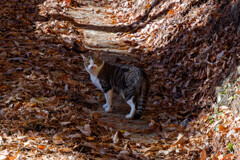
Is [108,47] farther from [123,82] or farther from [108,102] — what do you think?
[108,102]

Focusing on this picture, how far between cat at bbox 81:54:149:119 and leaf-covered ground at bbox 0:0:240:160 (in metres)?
0.30

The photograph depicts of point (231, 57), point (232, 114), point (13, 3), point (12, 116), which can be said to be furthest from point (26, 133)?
point (13, 3)

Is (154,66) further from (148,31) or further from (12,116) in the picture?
(12,116)

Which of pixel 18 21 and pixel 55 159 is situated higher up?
pixel 18 21

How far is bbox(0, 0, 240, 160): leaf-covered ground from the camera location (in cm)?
411

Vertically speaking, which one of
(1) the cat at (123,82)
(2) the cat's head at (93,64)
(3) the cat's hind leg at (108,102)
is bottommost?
(3) the cat's hind leg at (108,102)

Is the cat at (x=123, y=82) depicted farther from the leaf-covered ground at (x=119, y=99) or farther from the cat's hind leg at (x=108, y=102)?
the leaf-covered ground at (x=119, y=99)

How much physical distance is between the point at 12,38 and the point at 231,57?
621 centimetres

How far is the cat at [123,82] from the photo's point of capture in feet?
18.1

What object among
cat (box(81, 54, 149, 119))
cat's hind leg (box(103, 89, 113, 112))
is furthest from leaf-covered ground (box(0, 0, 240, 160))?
cat (box(81, 54, 149, 119))

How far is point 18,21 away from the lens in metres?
10.1

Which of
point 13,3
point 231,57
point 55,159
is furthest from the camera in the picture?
point 13,3

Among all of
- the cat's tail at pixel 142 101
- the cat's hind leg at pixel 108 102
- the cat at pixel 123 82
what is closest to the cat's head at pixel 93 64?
the cat at pixel 123 82

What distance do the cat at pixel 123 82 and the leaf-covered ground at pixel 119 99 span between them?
30cm
